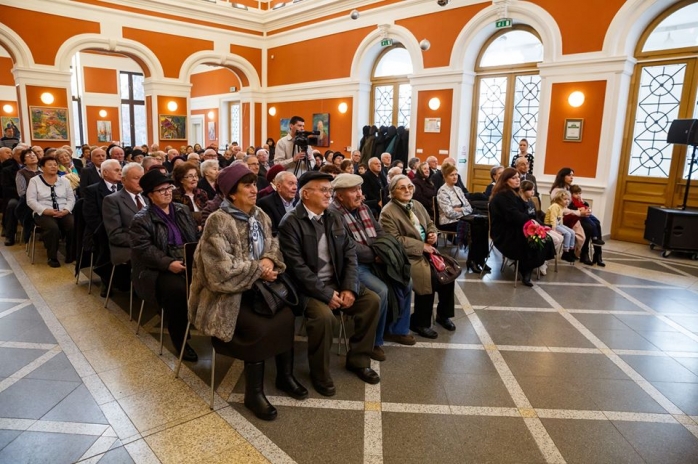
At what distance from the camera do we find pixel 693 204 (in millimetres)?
7270

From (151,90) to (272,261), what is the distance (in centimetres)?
1188

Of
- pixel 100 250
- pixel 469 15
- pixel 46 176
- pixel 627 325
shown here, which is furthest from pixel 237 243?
pixel 469 15

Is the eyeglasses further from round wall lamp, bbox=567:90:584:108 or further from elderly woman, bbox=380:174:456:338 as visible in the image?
round wall lamp, bbox=567:90:584:108

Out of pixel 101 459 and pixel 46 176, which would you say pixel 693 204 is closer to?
pixel 101 459

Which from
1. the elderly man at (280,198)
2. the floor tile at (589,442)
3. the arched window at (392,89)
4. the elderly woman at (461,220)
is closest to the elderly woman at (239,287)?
the elderly man at (280,198)

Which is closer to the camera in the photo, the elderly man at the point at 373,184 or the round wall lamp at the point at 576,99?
the elderly man at the point at 373,184

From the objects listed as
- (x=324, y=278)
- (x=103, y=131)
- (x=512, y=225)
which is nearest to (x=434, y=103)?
(x=512, y=225)

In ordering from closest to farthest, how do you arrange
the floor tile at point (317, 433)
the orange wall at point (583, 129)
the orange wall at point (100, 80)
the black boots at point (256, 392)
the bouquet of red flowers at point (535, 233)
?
the floor tile at point (317, 433) → the black boots at point (256, 392) → the bouquet of red flowers at point (535, 233) → the orange wall at point (583, 129) → the orange wall at point (100, 80)

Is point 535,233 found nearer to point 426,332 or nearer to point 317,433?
point 426,332

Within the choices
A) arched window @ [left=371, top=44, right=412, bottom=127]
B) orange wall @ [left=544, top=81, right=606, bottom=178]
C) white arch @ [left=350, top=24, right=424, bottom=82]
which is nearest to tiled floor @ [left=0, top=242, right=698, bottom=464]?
orange wall @ [left=544, top=81, right=606, bottom=178]

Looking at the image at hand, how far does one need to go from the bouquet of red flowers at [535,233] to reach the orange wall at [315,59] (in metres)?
8.02

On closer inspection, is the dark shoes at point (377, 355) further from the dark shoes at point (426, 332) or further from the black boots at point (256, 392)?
the black boots at point (256, 392)

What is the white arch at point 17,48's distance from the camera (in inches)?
410

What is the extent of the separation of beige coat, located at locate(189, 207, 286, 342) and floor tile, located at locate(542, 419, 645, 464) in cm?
189
